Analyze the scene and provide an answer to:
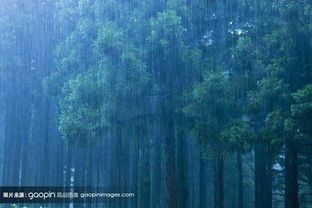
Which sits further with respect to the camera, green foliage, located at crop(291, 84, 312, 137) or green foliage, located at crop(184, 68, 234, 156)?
green foliage, located at crop(184, 68, 234, 156)

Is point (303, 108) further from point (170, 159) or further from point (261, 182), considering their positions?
point (261, 182)

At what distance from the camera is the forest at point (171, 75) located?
37.0 feet

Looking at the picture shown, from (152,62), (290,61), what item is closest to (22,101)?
(152,62)

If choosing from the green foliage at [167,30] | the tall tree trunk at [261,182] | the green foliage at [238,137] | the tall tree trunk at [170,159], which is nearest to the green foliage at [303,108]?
the green foliage at [238,137]

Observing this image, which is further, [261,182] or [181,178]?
[261,182]

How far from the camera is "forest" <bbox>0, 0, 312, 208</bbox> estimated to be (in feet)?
37.0

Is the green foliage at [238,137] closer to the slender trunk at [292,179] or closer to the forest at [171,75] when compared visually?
the forest at [171,75]

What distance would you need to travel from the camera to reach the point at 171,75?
12.8 meters

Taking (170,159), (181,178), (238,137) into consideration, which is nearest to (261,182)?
(181,178)

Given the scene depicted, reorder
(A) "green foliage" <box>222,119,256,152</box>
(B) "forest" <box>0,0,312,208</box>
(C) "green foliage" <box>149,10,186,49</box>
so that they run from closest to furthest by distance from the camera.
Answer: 1. (A) "green foliage" <box>222,119,256,152</box>
2. (B) "forest" <box>0,0,312,208</box>
3. (C) "green foliage" <box>149,10,186,49</box>

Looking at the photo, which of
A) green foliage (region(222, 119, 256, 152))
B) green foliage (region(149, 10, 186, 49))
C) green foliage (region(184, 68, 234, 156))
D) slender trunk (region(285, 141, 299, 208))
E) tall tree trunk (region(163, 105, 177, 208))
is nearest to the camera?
green foliage (region(222, 119, 256, 152))

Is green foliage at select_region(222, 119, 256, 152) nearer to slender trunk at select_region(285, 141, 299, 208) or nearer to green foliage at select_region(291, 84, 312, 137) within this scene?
slender trunk at select_region(285, 141, 299, 208)

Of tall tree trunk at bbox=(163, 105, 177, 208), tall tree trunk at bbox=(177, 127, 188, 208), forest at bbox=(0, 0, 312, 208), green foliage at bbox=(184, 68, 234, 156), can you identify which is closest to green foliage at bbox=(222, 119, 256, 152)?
forest at bbox=(0, 0, 312, 208)

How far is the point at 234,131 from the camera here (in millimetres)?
11242
